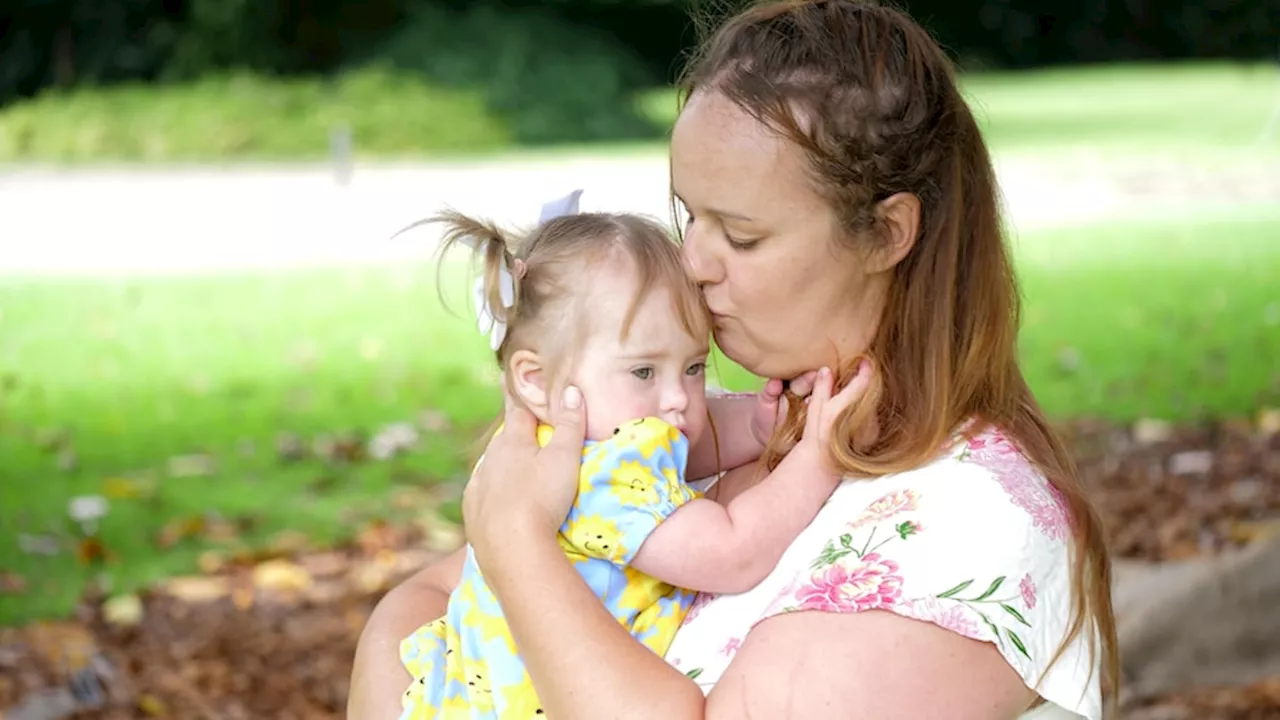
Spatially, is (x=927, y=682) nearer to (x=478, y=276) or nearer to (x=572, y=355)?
(x=572, y=355)

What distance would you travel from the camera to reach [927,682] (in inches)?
74.4

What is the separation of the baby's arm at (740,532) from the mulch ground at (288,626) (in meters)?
2.94

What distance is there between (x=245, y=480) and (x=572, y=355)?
557 cm

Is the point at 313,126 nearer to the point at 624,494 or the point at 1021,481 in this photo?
the point at 624,494

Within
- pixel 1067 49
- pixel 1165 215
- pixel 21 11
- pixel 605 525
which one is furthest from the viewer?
pixel 1067 49

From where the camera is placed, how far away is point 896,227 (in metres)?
2.14

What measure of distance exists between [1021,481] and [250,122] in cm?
2315

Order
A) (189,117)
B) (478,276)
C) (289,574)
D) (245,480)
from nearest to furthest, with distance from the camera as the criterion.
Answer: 1. (478,276)
2. (289,574)
3. (245,480)
4. (189,117)

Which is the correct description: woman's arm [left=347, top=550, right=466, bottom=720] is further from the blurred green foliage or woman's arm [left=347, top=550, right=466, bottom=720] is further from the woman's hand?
the blurred green foliage

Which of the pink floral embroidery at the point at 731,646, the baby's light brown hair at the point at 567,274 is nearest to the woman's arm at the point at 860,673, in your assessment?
the pink floral embroidery at the point at 731,646

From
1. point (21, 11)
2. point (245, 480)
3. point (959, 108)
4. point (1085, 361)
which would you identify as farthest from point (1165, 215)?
point (21, 11)

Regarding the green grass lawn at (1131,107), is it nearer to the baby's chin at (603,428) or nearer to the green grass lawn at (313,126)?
the green grass lawn at (313,126)

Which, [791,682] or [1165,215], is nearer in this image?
[791,682]

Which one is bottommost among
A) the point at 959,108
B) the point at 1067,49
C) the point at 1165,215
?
the point at 1067,49
